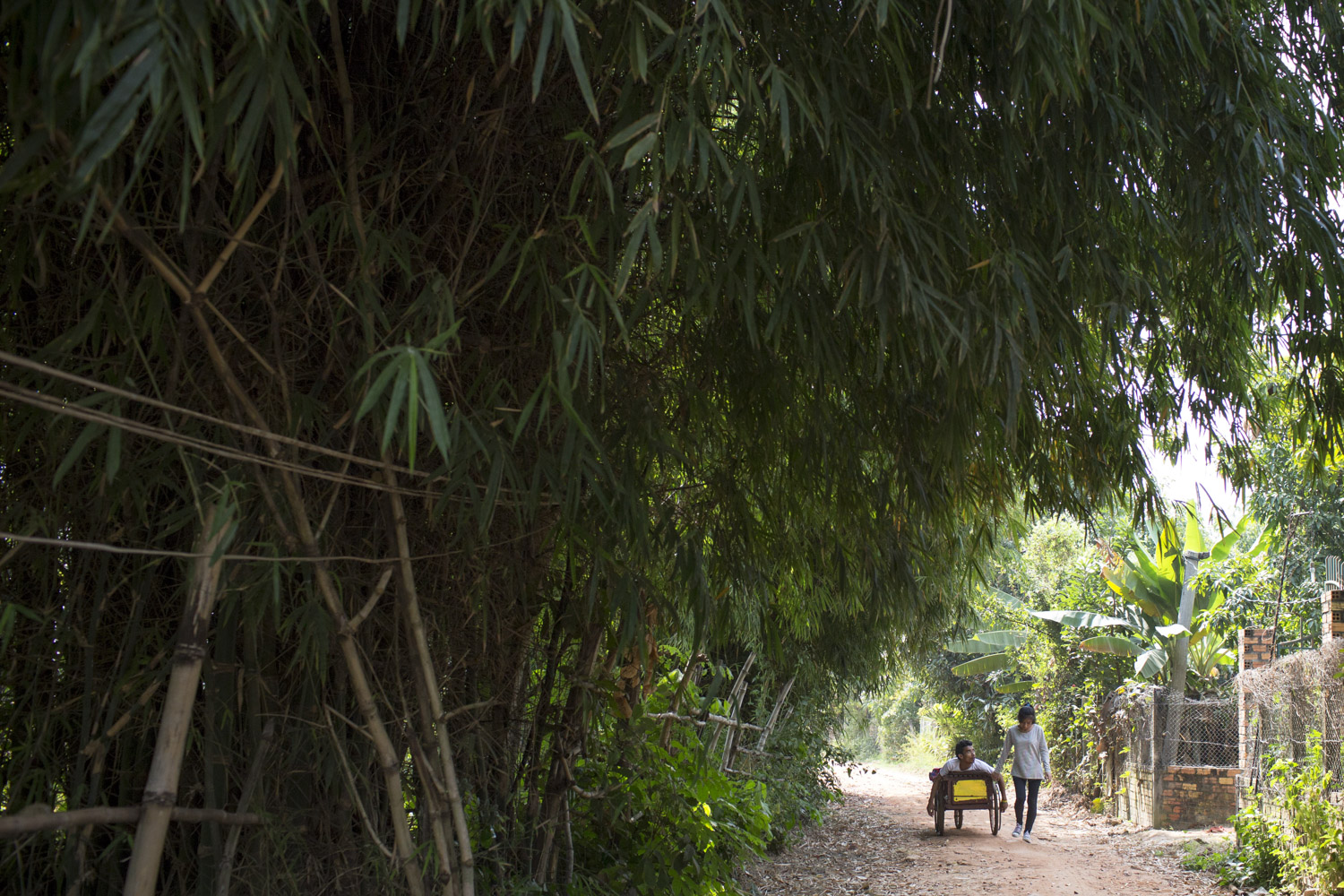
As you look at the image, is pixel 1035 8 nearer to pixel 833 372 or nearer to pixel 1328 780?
pixel 833 372

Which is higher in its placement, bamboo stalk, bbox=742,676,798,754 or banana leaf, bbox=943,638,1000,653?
banana leaf, bbox=943,638,1000,653

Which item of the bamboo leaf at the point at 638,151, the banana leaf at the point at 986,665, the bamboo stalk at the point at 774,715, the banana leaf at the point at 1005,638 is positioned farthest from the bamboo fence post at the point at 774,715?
the banana leaf at the point at 986,665

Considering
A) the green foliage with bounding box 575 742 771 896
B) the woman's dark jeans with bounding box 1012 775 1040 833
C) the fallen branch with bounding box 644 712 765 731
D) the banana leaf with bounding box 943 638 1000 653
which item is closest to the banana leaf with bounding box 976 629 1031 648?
the banana leaf with bounding box 943 638 1000 653

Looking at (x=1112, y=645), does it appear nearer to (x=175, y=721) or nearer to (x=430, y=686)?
(x=430, y=686)

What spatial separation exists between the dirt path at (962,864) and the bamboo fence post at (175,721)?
158 inches

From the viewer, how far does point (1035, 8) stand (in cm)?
183

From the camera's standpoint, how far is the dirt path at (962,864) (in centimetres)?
658

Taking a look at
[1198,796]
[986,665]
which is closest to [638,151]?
[1198,796]

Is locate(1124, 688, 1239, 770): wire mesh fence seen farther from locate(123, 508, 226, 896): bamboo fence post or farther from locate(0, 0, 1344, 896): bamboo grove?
locate(123, 508, 226, 896): bamboo fence post

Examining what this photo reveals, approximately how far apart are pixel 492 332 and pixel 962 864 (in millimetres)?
6582

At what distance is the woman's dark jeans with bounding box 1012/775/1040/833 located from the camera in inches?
329

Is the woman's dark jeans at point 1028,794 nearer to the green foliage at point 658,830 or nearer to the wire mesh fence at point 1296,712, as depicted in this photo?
the wire mesh fence at point 1296,712

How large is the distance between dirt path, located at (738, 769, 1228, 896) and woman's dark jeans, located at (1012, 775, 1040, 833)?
206mm

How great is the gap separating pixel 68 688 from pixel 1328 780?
253 inches
